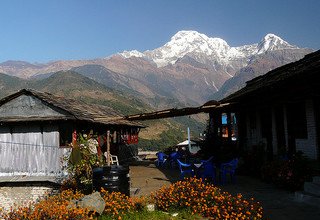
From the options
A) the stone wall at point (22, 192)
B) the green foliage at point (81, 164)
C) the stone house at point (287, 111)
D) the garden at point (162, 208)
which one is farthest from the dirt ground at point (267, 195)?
the stone wall at point (22, 192)

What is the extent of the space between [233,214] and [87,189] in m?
6.81

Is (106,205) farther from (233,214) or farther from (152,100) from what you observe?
(152,100)

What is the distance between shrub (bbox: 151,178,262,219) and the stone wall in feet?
32.3

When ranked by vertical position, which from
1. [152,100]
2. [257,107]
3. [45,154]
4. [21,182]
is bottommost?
[21,182]

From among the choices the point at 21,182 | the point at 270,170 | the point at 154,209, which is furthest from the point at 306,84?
the point at 21,182

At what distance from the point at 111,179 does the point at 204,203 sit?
2.84 m

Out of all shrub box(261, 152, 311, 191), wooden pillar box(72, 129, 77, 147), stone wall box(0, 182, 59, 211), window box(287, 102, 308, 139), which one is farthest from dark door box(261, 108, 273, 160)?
stone wall box(0, 182, 59, 211)

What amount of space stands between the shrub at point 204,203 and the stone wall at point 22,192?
984 centimetres

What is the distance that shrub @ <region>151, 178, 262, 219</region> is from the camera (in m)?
8.05

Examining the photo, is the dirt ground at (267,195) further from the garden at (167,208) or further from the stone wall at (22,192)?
the stone wall at (22,192)

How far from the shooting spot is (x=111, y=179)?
32.9ft

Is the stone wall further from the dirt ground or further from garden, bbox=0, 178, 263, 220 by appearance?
garden, bbox=0, 178, 263, 220

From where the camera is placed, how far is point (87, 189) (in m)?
13.0

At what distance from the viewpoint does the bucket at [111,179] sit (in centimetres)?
1001
